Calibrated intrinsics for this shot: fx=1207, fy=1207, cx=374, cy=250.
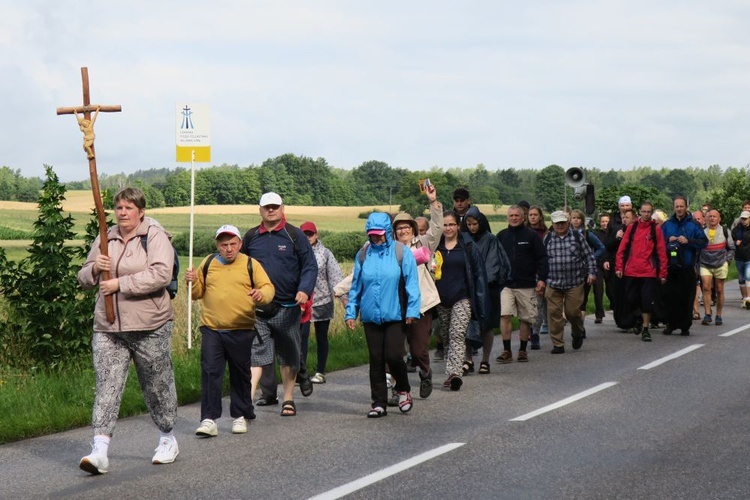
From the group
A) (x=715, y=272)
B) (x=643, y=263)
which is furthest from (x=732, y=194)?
(x=643, y=263)

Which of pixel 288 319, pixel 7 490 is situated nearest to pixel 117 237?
pixel 7 490

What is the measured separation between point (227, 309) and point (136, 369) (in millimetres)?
1378

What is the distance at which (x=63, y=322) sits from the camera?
1393 cm

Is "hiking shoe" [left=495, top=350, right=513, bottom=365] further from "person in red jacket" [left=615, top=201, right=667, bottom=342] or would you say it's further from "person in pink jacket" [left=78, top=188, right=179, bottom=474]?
"person in pink jacket" [left=78, top=188, right=179, bottom=474]

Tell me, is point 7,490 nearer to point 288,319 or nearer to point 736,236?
point 288,319

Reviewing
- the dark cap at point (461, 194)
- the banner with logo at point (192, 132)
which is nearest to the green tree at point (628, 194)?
the banner with logo at point (192, 132)

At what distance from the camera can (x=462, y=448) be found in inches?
341

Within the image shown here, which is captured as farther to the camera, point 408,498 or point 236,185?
point 236,185

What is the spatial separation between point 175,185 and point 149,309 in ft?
206

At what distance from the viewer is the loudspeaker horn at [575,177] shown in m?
26.6

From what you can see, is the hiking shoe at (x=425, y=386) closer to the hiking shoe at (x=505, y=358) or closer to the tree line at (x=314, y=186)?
the hiking shoe at (x=505, y=358)

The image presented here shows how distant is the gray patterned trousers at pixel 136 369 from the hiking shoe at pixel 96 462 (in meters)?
0.18

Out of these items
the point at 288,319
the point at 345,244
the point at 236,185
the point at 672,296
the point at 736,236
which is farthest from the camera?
the point at 236,185

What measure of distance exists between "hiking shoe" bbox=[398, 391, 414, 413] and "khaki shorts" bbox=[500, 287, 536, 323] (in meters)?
4.39
